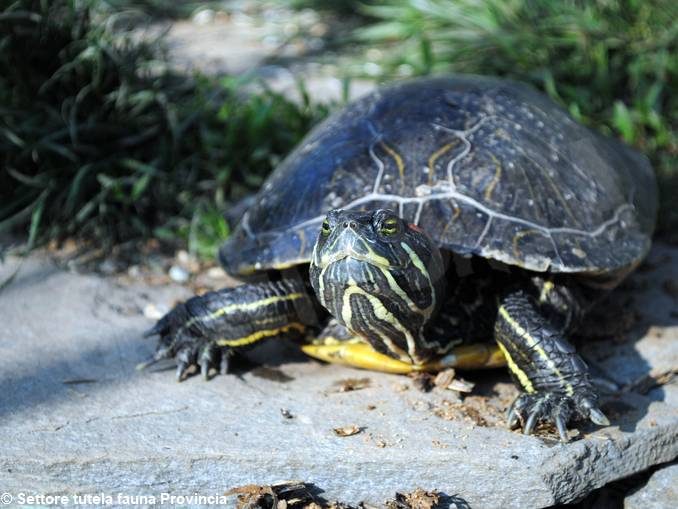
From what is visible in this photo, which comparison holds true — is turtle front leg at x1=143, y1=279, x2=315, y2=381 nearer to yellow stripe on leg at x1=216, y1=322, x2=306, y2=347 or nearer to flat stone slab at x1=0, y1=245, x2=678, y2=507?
yellow stripe on leg at x1=216, y1=322, x2=306, y2=347

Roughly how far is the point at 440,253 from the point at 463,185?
40 centimetres

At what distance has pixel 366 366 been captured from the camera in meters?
3.73

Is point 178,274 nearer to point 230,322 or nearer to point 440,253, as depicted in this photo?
point 230,322

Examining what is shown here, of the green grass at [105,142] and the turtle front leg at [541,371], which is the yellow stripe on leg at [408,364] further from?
the green grass at [105,142]

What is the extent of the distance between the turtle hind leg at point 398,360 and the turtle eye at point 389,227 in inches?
28.2

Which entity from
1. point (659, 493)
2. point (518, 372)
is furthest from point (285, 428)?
point (659, 493)

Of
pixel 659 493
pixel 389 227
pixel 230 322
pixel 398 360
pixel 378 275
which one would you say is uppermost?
pixel 389 227

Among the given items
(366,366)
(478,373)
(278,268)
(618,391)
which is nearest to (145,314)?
(278,268)

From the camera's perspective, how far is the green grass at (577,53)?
613 cm

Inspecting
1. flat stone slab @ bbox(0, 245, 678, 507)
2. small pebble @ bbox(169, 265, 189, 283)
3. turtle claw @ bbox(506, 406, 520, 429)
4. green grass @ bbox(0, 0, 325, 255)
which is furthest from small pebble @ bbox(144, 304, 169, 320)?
turtle claw @ bbox(506, 406, 520, 429)

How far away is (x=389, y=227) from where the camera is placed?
3.18 m

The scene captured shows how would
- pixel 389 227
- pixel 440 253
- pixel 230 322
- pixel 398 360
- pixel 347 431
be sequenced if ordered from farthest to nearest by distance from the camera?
pixel 230 322
pixel 398 360
pixel 440 253
pixel 347 431
pixel 389 227

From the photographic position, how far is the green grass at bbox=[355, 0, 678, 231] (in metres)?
6.13

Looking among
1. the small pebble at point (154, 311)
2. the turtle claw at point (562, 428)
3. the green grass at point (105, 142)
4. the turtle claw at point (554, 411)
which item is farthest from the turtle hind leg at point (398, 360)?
the green grass at point (105, 142)
